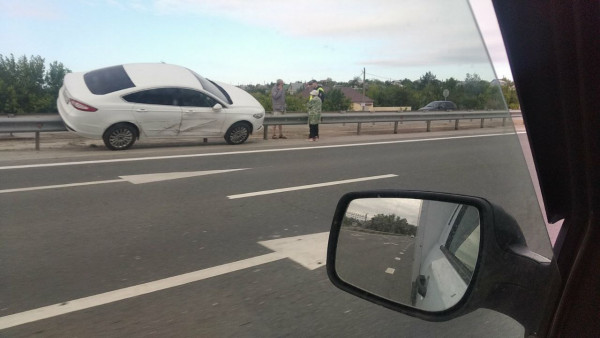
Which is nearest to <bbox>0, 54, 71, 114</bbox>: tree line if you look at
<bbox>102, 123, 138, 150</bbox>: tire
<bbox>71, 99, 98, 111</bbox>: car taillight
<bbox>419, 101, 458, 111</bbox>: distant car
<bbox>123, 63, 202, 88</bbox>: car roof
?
<bbox>123, 63, 202, 88</bbox>: car roof

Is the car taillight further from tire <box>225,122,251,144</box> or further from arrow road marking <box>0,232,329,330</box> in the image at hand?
arrow road marking <box>0,232,329,330</box>

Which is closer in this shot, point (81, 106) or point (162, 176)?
point (162, 176)

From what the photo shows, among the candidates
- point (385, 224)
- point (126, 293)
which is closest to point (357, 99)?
point (385, 224)

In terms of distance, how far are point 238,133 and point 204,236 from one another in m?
6.09

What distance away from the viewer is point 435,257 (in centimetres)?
161

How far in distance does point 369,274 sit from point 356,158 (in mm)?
8184

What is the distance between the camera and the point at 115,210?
5566 millimetres

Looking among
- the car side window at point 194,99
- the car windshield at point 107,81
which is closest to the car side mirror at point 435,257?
the car windshield at point 107,81

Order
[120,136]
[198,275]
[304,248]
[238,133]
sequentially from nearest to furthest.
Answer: [198,275], [304,248], [120,136], [238,133]

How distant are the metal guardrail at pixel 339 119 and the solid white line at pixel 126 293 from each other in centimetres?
137

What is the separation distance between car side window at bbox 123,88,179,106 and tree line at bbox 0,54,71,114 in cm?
174

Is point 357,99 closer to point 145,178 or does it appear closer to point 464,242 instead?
point 464,242

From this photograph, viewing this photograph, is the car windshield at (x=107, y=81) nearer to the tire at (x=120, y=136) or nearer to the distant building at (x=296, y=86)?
the tire at (x=120, y=136)

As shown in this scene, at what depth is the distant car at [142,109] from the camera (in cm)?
610
